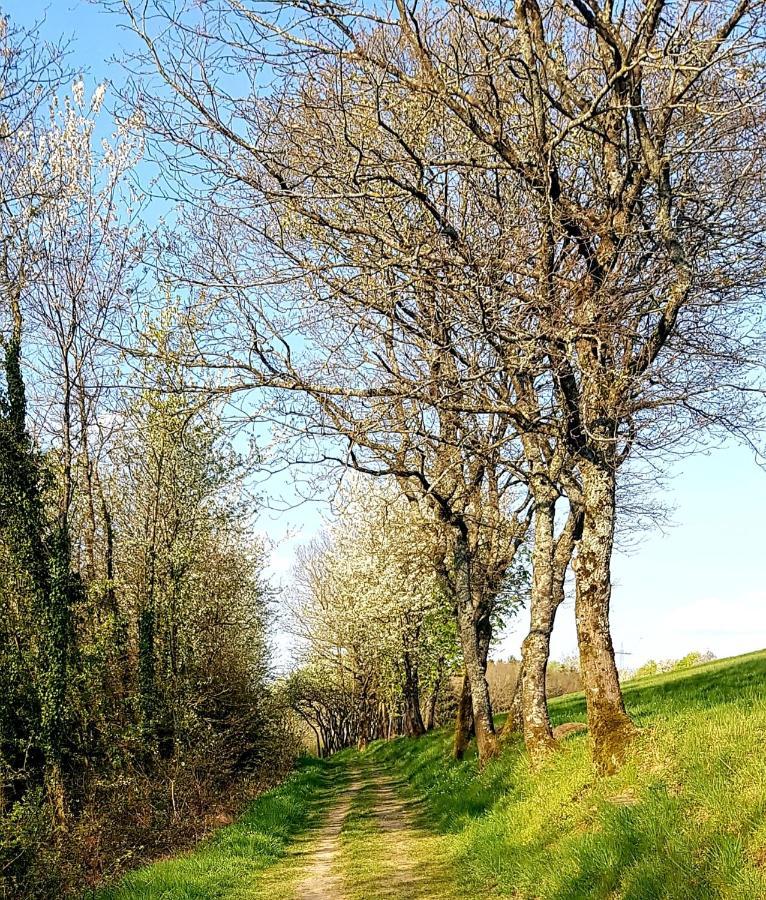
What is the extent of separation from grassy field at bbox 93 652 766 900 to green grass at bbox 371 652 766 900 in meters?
0.02

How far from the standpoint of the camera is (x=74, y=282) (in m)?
21.4

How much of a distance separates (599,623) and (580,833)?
2801 mm

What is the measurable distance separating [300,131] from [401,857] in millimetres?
9755

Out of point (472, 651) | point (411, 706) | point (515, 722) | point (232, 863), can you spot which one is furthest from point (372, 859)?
point (411, 706)

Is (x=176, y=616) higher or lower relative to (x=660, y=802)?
higher

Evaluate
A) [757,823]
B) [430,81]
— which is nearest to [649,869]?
[757,823]

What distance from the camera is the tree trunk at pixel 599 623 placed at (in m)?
10.7

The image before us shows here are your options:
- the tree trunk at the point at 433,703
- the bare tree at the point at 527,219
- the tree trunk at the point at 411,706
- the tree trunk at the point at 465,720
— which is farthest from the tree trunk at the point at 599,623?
the tree trunk at the point at 433,703

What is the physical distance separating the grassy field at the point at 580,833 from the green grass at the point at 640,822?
0.6 inches

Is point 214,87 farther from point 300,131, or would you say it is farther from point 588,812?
point 588,812

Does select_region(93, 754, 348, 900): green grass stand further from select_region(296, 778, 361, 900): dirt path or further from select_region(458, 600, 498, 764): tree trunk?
select_region(458, 600, 498, 764): tree trunk

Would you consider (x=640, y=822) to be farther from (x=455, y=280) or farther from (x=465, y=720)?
(x=465, y=720)

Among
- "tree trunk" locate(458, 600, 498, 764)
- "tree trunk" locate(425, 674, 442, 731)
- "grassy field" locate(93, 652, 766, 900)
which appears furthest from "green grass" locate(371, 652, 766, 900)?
"tree trunk" locate(425, 674, 442, 731)

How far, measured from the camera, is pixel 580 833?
8898 mm
